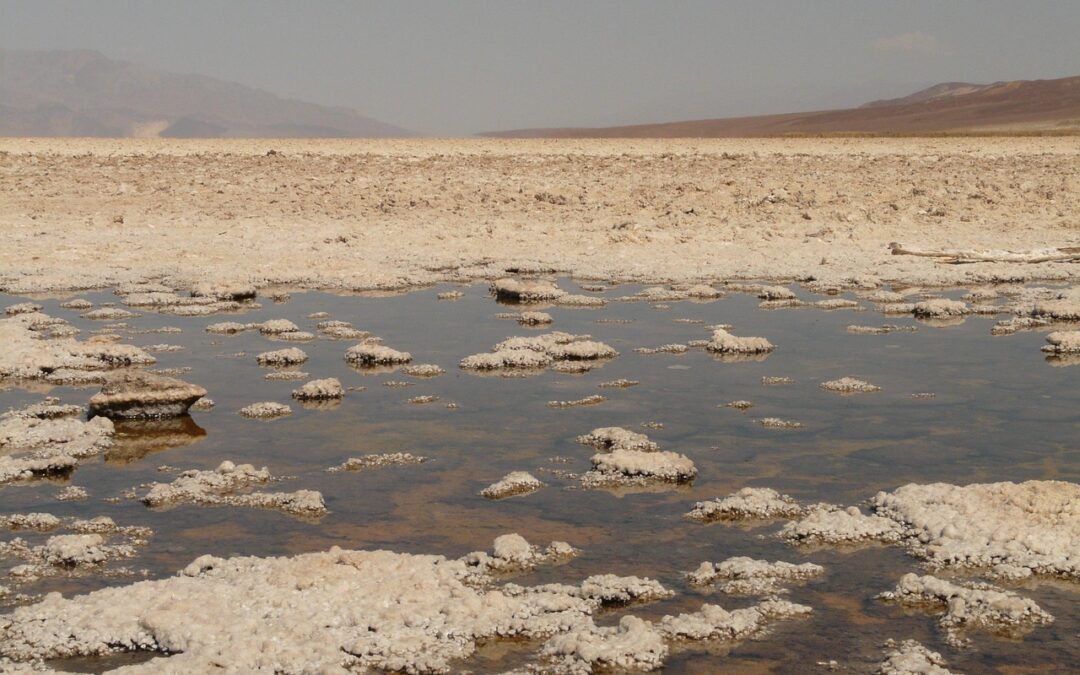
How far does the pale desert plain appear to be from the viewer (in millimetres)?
4320

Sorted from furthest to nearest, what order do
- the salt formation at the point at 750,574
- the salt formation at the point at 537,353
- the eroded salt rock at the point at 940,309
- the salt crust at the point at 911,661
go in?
the eroded salt rock at the point at 940,309
the salt formation at the point at 537,353
the salt formation at the point at 750,574
the salt crust at the point at 911,661

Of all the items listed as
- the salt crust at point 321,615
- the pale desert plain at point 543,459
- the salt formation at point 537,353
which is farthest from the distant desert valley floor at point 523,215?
the salt crust at point 321,615

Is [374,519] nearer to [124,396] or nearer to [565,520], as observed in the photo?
[565,520]

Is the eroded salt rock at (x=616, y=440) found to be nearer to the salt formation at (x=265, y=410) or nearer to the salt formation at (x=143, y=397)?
the salt formation at (x=265, y=410)

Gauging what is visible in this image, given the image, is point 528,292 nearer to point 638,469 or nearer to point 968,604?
point 638,469

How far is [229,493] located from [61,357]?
137 inches

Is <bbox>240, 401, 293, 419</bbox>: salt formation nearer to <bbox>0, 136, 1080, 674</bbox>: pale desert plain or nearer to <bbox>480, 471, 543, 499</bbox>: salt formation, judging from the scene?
<bbox>0, 136, 1080, 674</bbox>: pale desert plain

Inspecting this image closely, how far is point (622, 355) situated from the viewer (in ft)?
29.7

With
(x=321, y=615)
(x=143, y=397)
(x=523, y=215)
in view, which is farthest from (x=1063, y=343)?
(x=523, y=215)

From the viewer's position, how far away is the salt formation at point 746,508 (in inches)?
217

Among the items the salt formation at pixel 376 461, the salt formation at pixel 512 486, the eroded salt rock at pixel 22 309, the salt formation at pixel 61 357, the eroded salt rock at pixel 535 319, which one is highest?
the eroded salt rock at pixel 22 309

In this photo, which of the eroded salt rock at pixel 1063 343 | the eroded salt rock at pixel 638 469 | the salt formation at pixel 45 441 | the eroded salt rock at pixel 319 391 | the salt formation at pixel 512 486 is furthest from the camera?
the eroded salt rock at pixel 1063 343

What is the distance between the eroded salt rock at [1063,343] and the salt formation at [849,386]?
1.95 meters

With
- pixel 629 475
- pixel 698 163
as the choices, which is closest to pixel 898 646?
pixel 629 475
